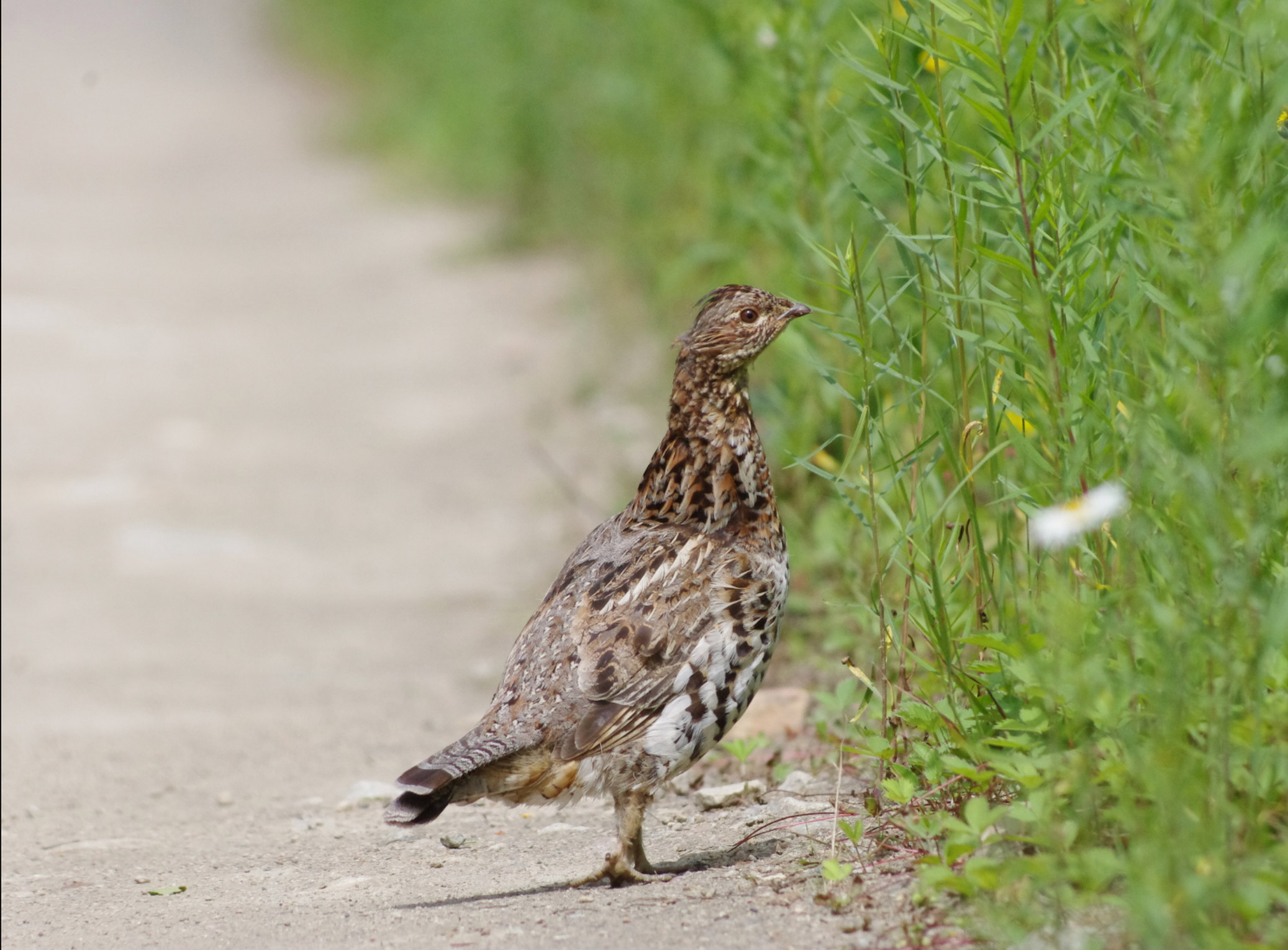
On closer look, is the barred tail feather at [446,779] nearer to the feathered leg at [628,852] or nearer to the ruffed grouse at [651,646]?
the ruffed grouse at [651,646]

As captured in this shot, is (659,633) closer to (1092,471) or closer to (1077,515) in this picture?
(1092,471)

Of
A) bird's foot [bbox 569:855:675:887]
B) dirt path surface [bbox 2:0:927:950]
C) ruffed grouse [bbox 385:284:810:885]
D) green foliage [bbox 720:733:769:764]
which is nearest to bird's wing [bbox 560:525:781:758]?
ruffed grouse [bbox 385:284:810:885]

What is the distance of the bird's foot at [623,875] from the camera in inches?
145

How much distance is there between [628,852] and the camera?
3748 millimetres

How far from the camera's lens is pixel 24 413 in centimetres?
1005

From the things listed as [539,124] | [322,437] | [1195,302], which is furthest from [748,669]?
[539,124]

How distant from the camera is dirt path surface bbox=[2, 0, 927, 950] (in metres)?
3.91

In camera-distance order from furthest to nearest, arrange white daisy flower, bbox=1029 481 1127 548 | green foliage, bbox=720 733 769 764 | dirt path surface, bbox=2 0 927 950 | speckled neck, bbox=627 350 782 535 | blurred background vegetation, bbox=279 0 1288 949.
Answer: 1. green foliage, bbox=720 733 769 764
2. speckled neck, bbox=627 350 782 535
3. dirt path surface, bbox=2 0 927 950
4. white daisy flower, bbox=1029 481 1127 548
5. blurred background vegetation, bbox=279 0 1288 949

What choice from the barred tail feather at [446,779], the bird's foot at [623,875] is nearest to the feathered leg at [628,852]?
the bird's foot at [623,875]

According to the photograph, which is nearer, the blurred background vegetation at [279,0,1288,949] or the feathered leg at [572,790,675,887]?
the blurred background vegetation at [279,0,1288,949]

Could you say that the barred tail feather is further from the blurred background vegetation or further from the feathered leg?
the blurred background vegetation

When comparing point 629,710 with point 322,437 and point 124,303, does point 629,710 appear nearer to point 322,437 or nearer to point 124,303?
point 322,437

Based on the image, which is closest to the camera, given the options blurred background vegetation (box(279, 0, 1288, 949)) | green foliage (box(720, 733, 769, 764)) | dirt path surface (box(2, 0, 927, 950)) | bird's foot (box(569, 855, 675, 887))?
blurred background vegetation (box(279, 0, 1288, 949))

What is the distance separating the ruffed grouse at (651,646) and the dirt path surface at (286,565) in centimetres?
27
